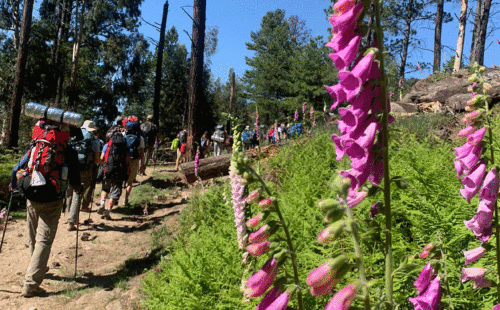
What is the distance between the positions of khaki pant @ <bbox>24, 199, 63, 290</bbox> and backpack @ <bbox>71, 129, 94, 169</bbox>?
2440 millimetres

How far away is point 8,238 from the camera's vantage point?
7.07 m

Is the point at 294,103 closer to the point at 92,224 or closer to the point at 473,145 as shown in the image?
the point at 92,224

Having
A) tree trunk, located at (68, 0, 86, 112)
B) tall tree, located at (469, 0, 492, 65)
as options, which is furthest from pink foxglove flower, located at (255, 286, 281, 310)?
tree trunk, located at (68, 0, 86, 112)

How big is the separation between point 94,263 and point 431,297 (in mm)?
5997

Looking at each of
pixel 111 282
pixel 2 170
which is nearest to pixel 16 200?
pixel 2 170

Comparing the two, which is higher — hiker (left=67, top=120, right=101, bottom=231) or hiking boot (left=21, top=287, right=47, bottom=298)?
hiker (left=67, top=120, right=101, bottom=231)

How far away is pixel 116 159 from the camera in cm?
803

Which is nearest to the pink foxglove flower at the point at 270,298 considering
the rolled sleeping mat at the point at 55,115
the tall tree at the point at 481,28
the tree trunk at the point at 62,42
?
the rolled sleeping mat at the point at 55,115

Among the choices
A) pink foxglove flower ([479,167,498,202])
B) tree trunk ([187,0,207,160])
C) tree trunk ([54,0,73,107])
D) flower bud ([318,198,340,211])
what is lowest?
flower bud ([318,198,340,211])

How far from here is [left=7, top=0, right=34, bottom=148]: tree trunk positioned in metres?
12.8

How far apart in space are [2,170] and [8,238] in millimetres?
3100

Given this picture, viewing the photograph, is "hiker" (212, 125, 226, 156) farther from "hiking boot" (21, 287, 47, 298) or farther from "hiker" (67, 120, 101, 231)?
"hiking boot" (21, 287, 47, 298)

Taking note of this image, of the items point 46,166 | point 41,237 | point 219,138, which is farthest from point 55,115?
point 219,138

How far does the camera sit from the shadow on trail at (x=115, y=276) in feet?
17.2
